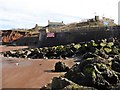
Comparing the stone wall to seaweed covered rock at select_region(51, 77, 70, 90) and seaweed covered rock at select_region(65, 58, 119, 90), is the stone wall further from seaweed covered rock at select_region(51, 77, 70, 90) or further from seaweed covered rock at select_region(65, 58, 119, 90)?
seaweed covered rock at select_region(51, 77, 70, 90)

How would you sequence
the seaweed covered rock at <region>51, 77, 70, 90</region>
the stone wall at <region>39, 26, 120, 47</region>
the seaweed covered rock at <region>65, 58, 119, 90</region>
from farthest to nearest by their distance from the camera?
1. the stone wall at <region>39, 26, 120, 47</region>
2. the seaweed covered rock at <region>51, 77, 70, 90</region>
3. the seaweed covered rock at <region>65, 58, 119, 90</region>

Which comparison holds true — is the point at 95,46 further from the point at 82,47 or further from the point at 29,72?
the point at 29,72

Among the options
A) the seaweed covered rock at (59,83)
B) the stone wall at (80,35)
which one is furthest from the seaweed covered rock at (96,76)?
the stone wall at (80,35)

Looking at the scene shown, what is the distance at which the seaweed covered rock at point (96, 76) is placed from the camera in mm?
13523

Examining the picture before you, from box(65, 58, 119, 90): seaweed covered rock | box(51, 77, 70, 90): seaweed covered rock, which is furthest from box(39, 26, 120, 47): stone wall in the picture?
box(51, 77, 70, 90): seaweed covered rock

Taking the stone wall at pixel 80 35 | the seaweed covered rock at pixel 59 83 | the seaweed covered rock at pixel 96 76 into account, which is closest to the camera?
the seaweed covered rock at pixel 96 76

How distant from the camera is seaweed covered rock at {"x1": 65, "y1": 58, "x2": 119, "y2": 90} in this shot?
44.4ft

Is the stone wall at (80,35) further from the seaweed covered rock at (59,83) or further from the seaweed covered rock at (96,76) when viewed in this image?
the seaweed covered rock at (59,83)

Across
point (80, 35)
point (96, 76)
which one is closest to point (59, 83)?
point (96, 76)

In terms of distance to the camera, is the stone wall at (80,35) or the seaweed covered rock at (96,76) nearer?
the seaweed covered rock at (96,76)

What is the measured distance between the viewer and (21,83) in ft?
60.7

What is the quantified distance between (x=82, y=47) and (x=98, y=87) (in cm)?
1897

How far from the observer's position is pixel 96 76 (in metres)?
13.8

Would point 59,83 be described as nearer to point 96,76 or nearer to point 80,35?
point 96,76
